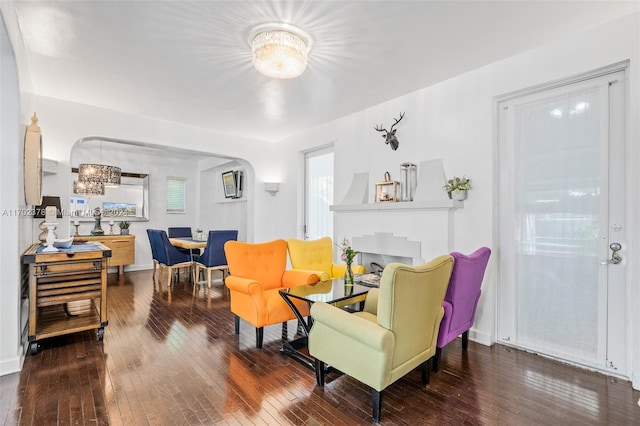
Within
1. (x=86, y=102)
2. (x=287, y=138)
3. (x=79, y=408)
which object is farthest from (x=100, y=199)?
(x=79, y=408)

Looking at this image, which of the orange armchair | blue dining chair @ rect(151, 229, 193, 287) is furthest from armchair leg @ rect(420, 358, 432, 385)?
blue dining chair @ rect(151, 229, 193, 287)

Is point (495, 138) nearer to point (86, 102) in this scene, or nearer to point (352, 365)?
point (352, 365)

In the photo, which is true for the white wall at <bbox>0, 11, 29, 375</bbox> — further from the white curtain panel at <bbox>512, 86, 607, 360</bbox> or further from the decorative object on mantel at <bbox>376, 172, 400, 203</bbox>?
the white curtain panel at <bbox>512, 86, 607, 360</bbox>

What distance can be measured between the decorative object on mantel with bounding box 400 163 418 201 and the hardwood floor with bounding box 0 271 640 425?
5.57 feet

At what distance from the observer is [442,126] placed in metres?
3.55

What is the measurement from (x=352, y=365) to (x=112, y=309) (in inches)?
147

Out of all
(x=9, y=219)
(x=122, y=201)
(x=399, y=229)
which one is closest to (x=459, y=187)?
(x=399, y=229)

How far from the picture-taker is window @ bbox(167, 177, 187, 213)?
7.83 meters

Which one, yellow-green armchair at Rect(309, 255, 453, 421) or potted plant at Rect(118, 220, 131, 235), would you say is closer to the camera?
yellow-green armchair at Rect(309, 255, 453, 421)

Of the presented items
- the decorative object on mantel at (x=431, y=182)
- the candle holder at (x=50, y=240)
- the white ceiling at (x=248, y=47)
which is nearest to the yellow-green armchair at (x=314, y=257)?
the decorative object on mantel at (x=431, y=182)

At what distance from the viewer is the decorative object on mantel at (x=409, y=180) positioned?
12.5ft

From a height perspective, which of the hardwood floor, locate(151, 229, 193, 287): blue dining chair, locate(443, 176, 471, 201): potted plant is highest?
locate(443, 176, 471, 201): potted plant

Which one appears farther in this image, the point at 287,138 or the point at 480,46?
the point at 287,138

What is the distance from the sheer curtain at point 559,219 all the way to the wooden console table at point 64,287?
414 cm
